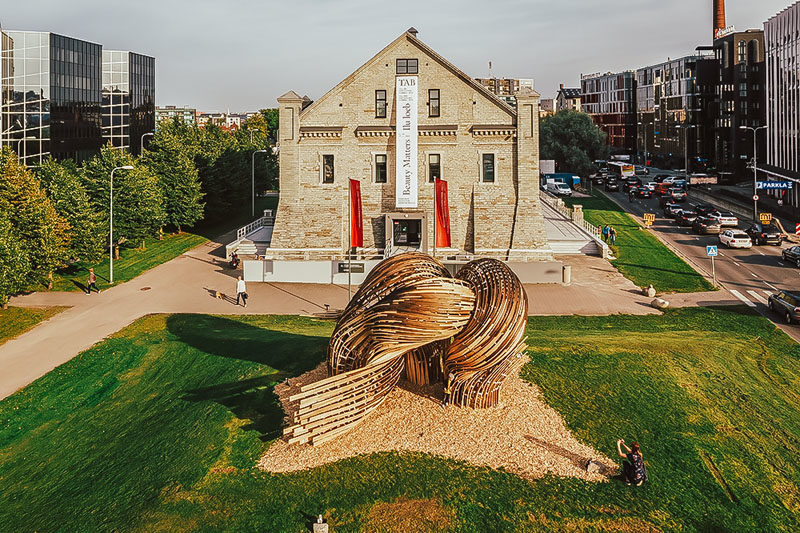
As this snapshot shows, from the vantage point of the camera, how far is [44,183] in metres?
47.4

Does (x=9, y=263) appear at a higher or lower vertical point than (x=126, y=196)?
Result: lower

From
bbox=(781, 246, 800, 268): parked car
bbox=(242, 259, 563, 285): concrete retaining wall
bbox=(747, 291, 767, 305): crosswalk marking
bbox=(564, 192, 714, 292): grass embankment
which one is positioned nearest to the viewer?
bbox=(747, 291, 767, 305): crosswalk marking

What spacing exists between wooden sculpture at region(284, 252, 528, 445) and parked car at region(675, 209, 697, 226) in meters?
49.7

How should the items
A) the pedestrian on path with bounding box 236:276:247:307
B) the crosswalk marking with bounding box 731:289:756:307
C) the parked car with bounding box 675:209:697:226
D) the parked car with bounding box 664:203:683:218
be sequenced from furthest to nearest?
the parked car with bounding box 664:203:683:218 < the parked car with bounding box 675:209:697:226 < the pedestrian on path with bounding box 236:276:247:307 < the crosswalk marking with bounding box 731:289:756:307

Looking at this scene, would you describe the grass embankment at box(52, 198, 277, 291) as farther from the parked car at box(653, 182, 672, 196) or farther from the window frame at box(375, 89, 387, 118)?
the parked car at box(653, 182, 672, 196)

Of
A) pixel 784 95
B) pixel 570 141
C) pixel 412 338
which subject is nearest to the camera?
pixel 412 338

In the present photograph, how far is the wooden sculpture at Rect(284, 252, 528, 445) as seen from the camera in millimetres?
18062

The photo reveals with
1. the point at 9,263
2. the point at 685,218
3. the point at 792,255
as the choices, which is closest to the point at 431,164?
the point at 792,255

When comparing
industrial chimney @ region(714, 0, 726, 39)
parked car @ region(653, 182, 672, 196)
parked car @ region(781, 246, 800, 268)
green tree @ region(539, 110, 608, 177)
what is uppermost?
industrial chimney @ region(714, 0, 726, 39)

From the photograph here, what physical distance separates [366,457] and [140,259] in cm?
3939

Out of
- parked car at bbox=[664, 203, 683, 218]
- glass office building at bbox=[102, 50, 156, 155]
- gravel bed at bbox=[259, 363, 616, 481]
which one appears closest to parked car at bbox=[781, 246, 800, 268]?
parked car at bbox=[664, 203, 683, 218]

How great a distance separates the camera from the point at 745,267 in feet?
155

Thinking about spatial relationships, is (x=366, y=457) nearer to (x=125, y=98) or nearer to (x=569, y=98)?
(x=125, y=98)

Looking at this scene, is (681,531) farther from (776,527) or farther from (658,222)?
(658,222)
